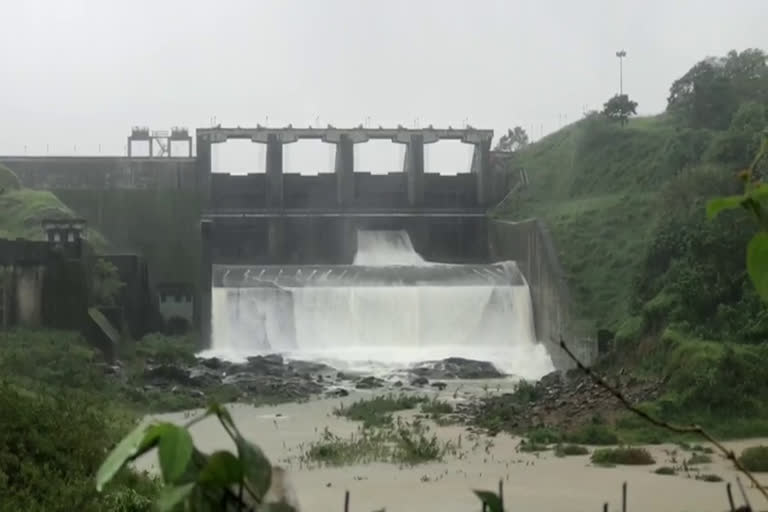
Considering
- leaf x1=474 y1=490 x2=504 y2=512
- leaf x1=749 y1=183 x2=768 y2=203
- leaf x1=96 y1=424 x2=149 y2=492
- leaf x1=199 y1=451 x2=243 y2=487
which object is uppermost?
leaf x1=749 y1=183 x2=768 y2=203

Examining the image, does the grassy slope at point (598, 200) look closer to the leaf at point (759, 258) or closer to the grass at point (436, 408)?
the grass at point (436, 408)

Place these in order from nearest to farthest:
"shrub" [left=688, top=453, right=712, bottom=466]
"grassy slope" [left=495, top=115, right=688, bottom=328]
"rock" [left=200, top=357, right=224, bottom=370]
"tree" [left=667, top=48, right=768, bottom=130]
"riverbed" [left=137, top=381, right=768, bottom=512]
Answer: "riverbed" [left=137, top=381, right=768, bottom=512]
"shrub" [left=688, top=453, right=712, bottom=466]
"rock" [left=200, top=357, right=224, bottom=370]
"grassy slope" [left=495, top=115, right=688, bottom=328]
"tree" [left=667, top=48, right=768, bottom=130]

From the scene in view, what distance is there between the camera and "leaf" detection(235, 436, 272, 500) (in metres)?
0.78

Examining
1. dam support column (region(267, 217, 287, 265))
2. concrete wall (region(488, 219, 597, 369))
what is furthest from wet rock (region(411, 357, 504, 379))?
dam support column (region(267, 217, 287, 265))

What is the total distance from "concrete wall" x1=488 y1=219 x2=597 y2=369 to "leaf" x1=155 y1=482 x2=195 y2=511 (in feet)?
59.0

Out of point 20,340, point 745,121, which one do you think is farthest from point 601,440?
point 745,121

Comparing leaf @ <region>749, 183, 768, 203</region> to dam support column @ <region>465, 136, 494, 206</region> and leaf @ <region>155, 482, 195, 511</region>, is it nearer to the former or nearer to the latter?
leaf @ <region>155, 482, 195, 511</region>

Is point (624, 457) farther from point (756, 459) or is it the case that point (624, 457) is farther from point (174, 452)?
point (174, 452)

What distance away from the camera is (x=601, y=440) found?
40.8 ft

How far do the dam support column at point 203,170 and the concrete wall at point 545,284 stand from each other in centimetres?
764

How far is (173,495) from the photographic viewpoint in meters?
0.73

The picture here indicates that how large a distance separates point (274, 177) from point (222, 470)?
27.4m

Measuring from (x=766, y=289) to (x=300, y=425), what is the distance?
44.1 ft

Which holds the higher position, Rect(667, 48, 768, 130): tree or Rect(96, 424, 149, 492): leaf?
Rect(667, 48, 768, 130): tree
